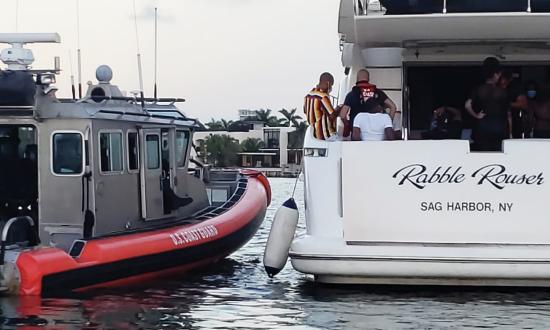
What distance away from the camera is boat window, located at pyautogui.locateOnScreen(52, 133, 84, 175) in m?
12.5

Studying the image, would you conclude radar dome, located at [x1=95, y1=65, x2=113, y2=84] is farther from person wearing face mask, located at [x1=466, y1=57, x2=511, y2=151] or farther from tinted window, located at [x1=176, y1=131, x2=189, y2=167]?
person wearing face mask, located at [x1=466, y1=57, x2=511, y2=151]

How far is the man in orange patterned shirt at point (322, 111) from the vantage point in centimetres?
1238

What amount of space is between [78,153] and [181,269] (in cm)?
217

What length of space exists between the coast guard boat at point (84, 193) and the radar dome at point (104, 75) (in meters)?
0.01

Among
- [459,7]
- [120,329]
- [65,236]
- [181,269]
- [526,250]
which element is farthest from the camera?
[181,269]

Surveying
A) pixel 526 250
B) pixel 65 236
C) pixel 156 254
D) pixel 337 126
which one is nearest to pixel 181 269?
pixel 156 254

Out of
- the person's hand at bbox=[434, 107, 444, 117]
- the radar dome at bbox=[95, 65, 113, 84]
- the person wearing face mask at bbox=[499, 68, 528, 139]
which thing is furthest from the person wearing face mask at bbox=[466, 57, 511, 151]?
the radar dome at bbox=[95, 65, 113, 84]

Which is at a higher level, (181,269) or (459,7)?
(459,7)

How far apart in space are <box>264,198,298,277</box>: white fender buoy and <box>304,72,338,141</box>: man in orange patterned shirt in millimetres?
975

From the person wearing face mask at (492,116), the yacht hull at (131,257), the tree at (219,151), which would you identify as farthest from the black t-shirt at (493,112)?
the tree at (219,151)

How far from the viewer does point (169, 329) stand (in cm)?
977

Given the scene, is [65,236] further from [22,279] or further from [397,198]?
[397,198]

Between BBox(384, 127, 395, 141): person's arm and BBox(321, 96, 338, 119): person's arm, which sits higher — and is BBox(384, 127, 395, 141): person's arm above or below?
below

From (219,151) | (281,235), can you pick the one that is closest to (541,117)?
(281,235)
